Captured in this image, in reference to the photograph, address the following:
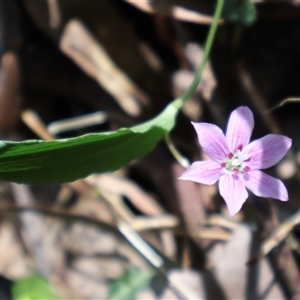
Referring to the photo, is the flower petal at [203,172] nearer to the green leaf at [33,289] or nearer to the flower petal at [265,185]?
the flower petal at [265,185]

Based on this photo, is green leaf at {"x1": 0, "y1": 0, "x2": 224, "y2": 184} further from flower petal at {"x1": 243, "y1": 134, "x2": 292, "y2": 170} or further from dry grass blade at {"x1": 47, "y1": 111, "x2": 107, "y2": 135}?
dry grass blade at {"x1": 47, "y1": 111, "x2": 107, "y2": 135}

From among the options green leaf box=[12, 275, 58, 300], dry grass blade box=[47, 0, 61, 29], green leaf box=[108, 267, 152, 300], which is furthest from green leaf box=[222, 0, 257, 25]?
green leaf box=[12, 275, 58, 300]

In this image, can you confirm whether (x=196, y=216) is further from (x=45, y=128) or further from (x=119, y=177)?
(x=45, y=128)

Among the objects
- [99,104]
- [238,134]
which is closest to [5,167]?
[238,134]

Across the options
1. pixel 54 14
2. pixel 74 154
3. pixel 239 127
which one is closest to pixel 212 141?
pixel 239 127


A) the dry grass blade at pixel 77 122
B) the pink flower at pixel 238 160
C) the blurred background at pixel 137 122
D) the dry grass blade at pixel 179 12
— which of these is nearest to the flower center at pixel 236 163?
the pink flower at pixel 238 160

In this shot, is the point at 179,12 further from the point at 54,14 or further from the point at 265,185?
the point at 265,185
